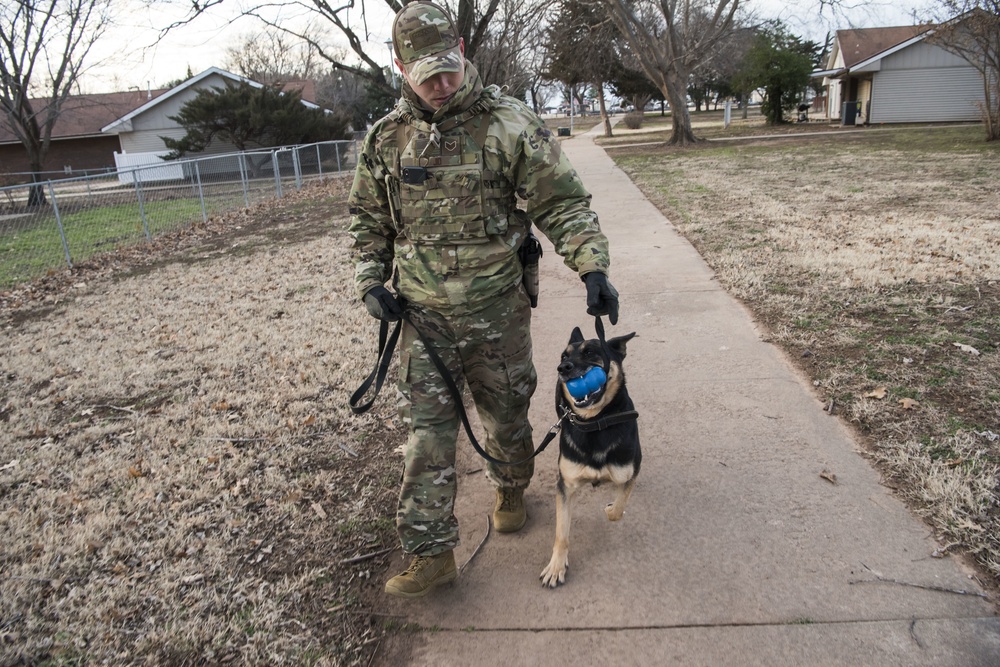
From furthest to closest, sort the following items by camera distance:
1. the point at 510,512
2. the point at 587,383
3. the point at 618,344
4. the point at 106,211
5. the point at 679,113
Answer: the point at 679,113
the point at 106,211
the point at 510,512
the point at 618,344
the point at 587,383

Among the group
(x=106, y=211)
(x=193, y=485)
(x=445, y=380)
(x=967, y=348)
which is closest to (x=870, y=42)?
(x=106, y=211)

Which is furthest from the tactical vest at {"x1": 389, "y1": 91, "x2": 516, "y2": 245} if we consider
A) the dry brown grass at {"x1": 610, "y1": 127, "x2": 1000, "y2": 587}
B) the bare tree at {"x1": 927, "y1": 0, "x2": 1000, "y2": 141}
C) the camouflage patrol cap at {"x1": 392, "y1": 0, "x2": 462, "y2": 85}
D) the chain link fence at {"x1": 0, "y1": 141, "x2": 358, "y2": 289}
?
the bare tree at {"x1": 927, "y1": 0, "x2": 1000, "y2": 141}

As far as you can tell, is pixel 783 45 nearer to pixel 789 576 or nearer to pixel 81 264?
pixel 81 264

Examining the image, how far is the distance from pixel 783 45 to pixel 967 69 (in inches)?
351

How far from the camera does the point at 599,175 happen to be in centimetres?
1600

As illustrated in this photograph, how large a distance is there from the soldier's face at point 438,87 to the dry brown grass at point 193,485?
187cm

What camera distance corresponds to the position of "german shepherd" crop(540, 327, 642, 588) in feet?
8.38

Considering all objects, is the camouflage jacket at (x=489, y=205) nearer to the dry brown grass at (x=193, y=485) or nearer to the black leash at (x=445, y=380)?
the black leash at (x=445, y=380)

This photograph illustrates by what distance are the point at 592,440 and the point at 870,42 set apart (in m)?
37.8

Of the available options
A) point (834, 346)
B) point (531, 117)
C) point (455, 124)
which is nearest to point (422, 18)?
point (455, 124)

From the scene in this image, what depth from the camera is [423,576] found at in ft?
8.29

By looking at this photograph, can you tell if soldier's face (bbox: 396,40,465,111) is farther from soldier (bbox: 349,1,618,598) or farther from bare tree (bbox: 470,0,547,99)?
bare tree (bbox: 470,0,547,99)

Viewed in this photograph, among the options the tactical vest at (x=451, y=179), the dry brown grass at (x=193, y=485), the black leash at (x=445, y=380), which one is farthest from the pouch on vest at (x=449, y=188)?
the dry brown grass at (x=193, y=485)

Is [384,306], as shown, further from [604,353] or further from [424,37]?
[424,37]
